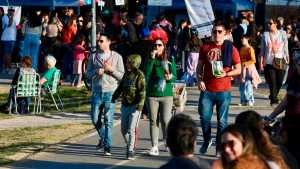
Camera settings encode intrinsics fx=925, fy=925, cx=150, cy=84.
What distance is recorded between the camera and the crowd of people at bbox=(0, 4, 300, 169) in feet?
20.2

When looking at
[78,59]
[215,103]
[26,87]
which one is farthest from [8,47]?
[215,103]

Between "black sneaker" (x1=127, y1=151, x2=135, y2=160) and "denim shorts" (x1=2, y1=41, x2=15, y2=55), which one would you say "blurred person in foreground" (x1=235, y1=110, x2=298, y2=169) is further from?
"denim shorts" (x1=2, y1=41, x2=15, y2=55)

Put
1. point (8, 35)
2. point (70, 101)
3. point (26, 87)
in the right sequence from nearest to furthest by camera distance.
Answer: point (26, 87), point (70, 101), point (8, 35)

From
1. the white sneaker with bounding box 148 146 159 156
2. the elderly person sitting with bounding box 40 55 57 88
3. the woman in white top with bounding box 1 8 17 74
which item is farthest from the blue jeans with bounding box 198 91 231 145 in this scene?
the woman in white top with bounding box 1 8 17 74

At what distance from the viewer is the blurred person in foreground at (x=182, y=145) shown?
590 centimetres

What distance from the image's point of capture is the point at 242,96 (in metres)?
19.1

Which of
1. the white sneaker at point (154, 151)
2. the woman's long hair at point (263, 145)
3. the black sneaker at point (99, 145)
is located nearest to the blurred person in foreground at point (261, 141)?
the woman's long hair at point (263, 145)

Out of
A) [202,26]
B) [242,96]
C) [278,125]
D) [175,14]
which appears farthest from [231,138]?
[175,14]

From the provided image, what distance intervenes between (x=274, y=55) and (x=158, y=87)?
258 inches

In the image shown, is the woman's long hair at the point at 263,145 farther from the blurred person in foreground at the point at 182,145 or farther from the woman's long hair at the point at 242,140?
the blurred person in foreground at the point at 182,145

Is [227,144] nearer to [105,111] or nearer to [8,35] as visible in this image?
[105,111]

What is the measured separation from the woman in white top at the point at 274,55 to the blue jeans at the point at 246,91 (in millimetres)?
431

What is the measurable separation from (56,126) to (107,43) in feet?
11.6

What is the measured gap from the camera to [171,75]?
12680 millimetres
